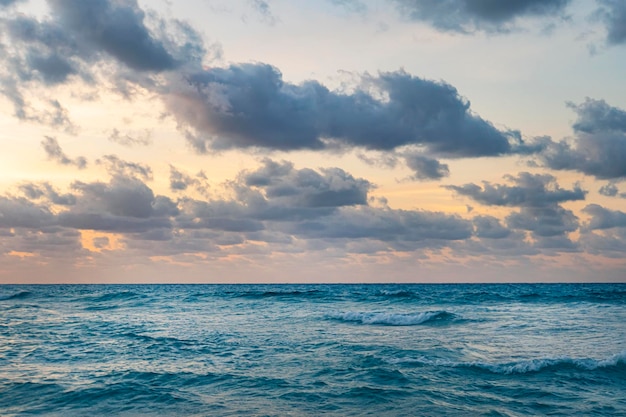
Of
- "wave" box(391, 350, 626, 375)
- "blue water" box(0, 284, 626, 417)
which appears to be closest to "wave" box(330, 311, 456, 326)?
"blue water" box(0, 284, 626, 417)

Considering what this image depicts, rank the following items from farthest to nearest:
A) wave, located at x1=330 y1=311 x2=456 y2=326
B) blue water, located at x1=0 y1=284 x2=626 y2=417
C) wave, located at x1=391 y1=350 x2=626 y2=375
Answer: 1. wave, located at x1=330 y1=311 x2=456 y2=326
2. wave, located at x1=391 y1=350 x2=626 y2=375
3. blue water, located at x1=0 y1=284 x2=626 y2=417

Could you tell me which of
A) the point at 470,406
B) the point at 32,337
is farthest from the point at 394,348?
the point at 32,337

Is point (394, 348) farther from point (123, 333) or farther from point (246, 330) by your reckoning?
point (123, 333)

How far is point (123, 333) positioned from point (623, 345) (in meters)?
29.5

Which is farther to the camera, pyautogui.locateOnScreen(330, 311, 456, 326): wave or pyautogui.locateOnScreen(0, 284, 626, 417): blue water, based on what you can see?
pyautogui.locateOnScreen(330, 311, 456, 326): wave

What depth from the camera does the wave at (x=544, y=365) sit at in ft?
66.0

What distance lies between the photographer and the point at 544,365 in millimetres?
20531

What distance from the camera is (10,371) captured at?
70.1 feet

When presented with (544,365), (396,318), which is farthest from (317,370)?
(396,318)

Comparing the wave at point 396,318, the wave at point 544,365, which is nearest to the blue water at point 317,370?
the wave at point 544,365

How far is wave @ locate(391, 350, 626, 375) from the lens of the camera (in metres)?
20.1

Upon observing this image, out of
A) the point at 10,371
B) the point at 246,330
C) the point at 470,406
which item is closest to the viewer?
the point at 470,406

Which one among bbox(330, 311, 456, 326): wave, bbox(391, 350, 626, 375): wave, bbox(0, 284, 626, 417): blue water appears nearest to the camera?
bbox(0, 284, 626, 417): blue water

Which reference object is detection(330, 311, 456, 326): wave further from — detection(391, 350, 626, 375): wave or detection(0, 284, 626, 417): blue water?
detection(391, 350, 626, 375): wave
